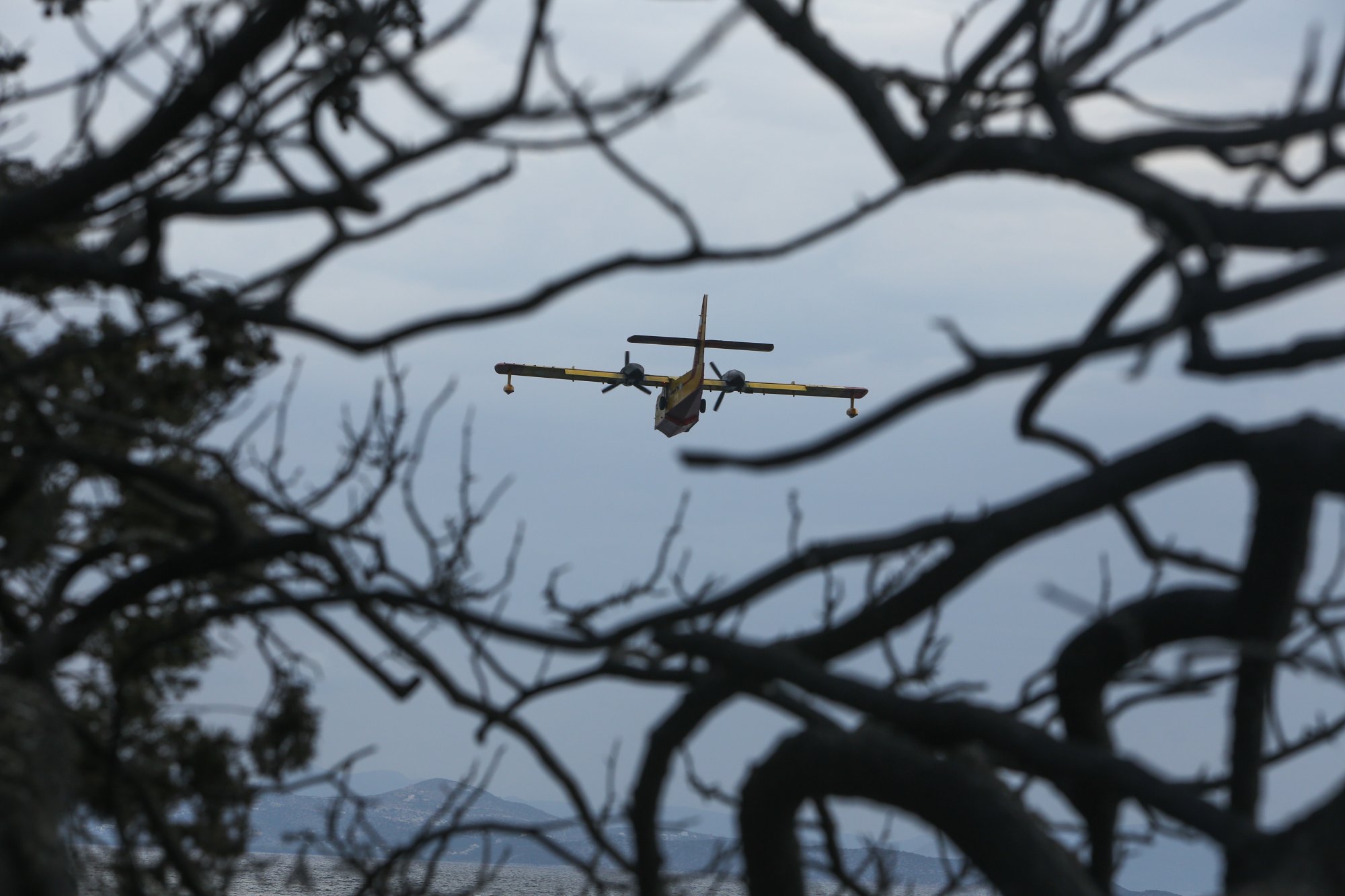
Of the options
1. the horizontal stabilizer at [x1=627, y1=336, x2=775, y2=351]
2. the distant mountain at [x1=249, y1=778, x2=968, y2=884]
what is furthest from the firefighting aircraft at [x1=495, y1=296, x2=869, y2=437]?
the distant mountain at [x1=249, y1=778, x2=968, y2=884]

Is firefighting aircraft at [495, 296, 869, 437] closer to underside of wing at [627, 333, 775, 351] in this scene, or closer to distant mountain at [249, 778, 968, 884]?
underside of wing at [627, 333, 775, 351]

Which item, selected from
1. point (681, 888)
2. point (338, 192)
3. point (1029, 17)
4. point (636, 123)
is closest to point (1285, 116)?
point (1029, 17)

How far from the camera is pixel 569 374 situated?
3659 centimetres

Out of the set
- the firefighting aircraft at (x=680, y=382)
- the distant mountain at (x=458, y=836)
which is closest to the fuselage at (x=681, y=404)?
the firefighting aircraft at (x=680, y=382)

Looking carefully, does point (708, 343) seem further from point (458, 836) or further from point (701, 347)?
point (458, 836)

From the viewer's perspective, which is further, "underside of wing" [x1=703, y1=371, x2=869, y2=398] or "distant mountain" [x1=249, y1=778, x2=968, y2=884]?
"underside of wing" [x1=703, y1=371, x2=869, y2=398]

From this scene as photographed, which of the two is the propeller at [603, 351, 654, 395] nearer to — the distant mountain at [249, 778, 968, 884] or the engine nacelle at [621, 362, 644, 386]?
the engine nacelle at [621, 362, 644, 386]

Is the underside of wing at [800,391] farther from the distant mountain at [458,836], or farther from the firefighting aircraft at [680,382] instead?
the distant mountain at [458,836]

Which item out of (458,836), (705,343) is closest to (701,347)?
(705,343)

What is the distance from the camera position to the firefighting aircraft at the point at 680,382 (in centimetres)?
3394

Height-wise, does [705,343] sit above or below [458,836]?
above

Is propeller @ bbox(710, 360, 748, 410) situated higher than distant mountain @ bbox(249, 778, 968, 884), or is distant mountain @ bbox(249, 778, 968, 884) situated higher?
propeller @ bbox(710, 360, 748, 410)

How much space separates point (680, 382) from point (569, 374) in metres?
3.44

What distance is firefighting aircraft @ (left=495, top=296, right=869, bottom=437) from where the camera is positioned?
111 ft
